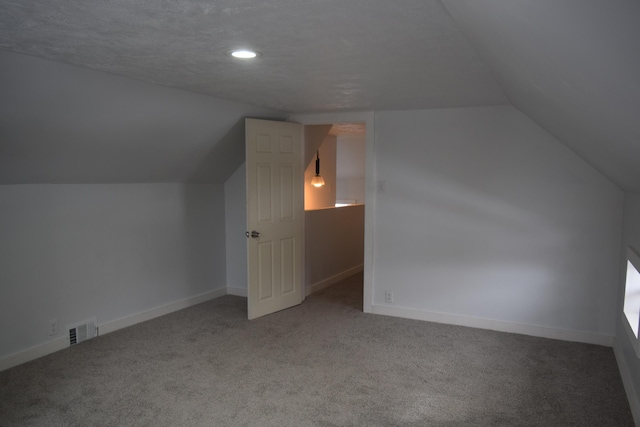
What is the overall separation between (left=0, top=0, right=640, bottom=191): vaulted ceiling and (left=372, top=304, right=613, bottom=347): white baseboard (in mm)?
1796

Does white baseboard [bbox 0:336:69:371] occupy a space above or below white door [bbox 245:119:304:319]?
below

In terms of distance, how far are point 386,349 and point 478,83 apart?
7.40ft

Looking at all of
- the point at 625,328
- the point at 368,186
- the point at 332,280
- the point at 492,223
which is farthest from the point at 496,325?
the point at 332,280

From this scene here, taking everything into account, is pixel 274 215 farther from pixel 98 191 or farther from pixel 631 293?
pixel 631 293

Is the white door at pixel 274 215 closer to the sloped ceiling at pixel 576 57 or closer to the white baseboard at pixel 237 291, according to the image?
the white baseboard at pixel 237 291

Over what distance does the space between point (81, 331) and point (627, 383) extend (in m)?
4.28

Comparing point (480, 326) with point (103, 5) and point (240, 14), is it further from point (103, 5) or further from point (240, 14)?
point (103, 5)

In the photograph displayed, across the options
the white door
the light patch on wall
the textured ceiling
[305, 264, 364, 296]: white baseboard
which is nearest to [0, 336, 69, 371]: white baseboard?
the white door

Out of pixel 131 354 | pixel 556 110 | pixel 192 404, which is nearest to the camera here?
pixel 556 110

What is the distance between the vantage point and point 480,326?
14.3 feet

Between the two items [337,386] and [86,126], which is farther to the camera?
[86,126]

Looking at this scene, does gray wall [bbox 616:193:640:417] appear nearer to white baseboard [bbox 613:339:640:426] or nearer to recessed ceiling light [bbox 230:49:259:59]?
white baseboard [bbox 613:339:640:426]

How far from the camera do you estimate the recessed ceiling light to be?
8.23 feet

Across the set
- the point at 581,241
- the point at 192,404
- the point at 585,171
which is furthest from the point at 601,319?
the point at 192,404
